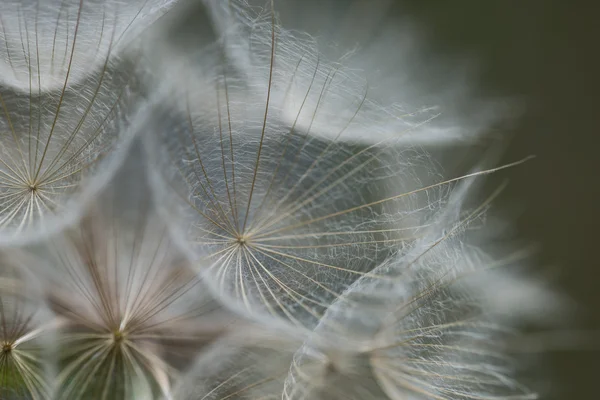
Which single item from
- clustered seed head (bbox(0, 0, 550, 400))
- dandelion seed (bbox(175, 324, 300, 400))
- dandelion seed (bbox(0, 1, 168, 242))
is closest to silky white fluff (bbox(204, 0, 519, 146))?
clustered seed head (bbox(0, 0, 550, 400))

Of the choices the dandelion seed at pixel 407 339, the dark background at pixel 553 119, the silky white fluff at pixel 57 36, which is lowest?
the dandelion seed at pixel 407 339

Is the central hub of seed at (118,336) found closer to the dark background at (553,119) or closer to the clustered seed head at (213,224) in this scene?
the clustered seed head at (213,224)

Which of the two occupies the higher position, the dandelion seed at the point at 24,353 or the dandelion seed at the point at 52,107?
the dandelion seed at the point at 52,107

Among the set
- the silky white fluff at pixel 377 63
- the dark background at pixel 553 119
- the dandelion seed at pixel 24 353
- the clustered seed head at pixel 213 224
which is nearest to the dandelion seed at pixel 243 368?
the clustered seed head at pixel 213 224

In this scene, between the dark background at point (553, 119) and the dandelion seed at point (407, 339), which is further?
the dark background at point (553, 119)

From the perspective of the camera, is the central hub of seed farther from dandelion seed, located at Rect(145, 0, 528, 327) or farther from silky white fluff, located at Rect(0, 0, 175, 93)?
silky white fluff, located at Rect(0, 0, 175, 93)

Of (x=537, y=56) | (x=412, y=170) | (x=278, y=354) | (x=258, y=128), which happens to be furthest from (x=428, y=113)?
(x=537, y=56)
